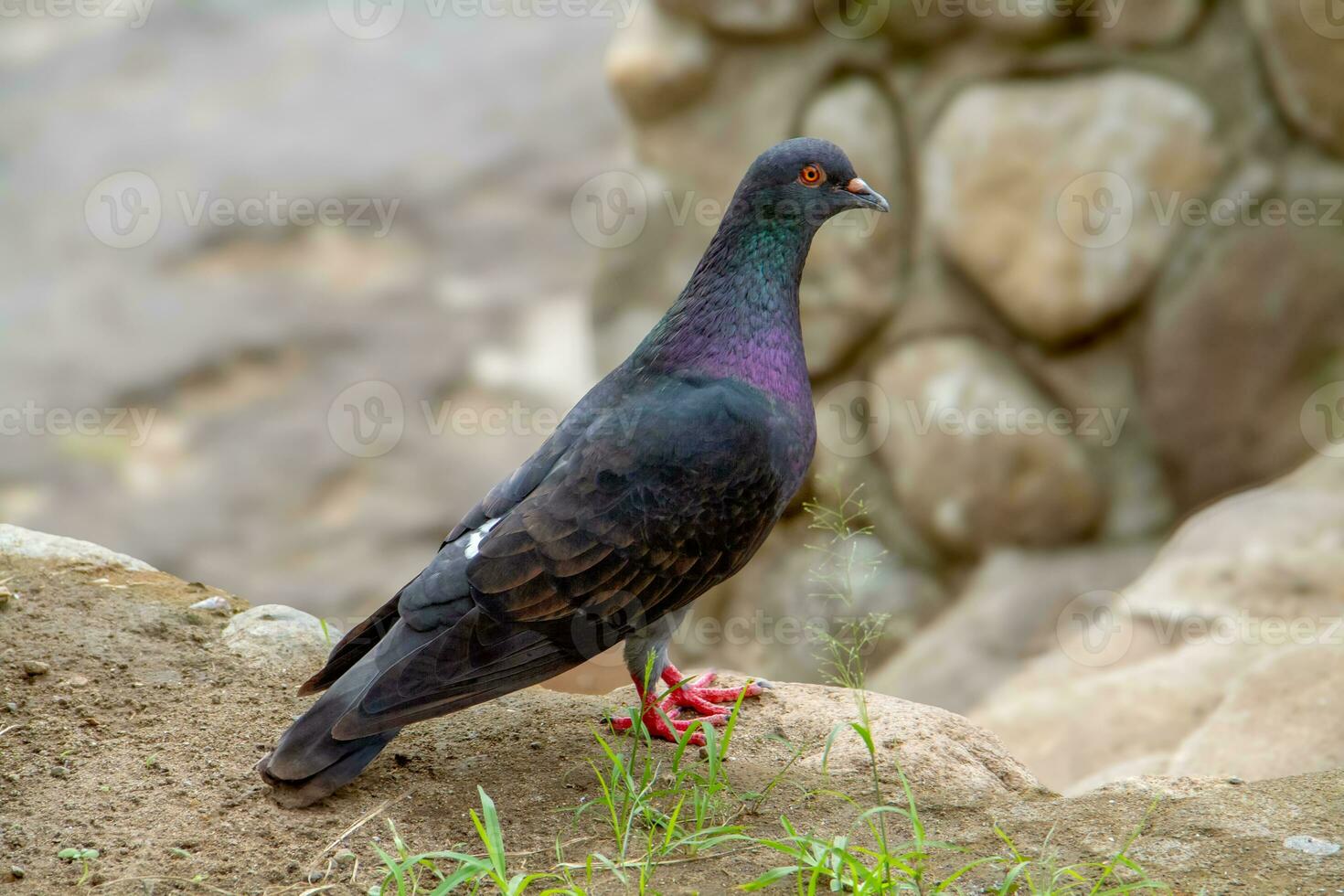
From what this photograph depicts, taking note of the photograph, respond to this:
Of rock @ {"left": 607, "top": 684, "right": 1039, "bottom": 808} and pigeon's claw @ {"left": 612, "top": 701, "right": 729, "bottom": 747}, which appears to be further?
pigeon's claw @ {"left": 612, "top": 701, "right": 729, "bottom": 747}

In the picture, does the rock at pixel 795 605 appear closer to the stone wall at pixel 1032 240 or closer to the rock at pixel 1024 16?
the stone wall at pixel 1032 240

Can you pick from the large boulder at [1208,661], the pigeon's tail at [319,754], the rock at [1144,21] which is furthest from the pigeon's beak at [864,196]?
the rock at [1144,21]

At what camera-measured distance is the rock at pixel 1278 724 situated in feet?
11.1

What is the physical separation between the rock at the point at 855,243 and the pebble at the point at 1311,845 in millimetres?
3323

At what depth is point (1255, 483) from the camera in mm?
5418

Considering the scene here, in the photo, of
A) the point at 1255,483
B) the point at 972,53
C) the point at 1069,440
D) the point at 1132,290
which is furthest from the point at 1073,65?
the point at 1255,483

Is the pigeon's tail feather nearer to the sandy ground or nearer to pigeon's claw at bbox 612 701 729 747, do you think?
the sandy ground

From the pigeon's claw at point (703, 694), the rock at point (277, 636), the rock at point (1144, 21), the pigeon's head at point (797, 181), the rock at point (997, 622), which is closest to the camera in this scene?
the pigeon's head at point (797, 181)

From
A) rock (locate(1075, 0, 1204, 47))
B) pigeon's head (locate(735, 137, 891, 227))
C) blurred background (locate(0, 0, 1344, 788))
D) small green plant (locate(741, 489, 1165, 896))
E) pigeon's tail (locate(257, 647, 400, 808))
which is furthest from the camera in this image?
rock (locate(1075, 0, 1204, 47))

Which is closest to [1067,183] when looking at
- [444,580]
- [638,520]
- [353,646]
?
[638,520]

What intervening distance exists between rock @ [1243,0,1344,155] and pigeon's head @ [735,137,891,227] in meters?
2.60

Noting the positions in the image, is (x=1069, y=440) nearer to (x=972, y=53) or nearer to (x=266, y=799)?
(x=972, y=53)

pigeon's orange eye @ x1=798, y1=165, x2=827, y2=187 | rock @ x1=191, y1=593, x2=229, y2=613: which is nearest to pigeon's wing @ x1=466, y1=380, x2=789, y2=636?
pigeon's orange eye @ x1=798, y1=165, x2=827, y2=187

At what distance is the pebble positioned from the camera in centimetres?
240
